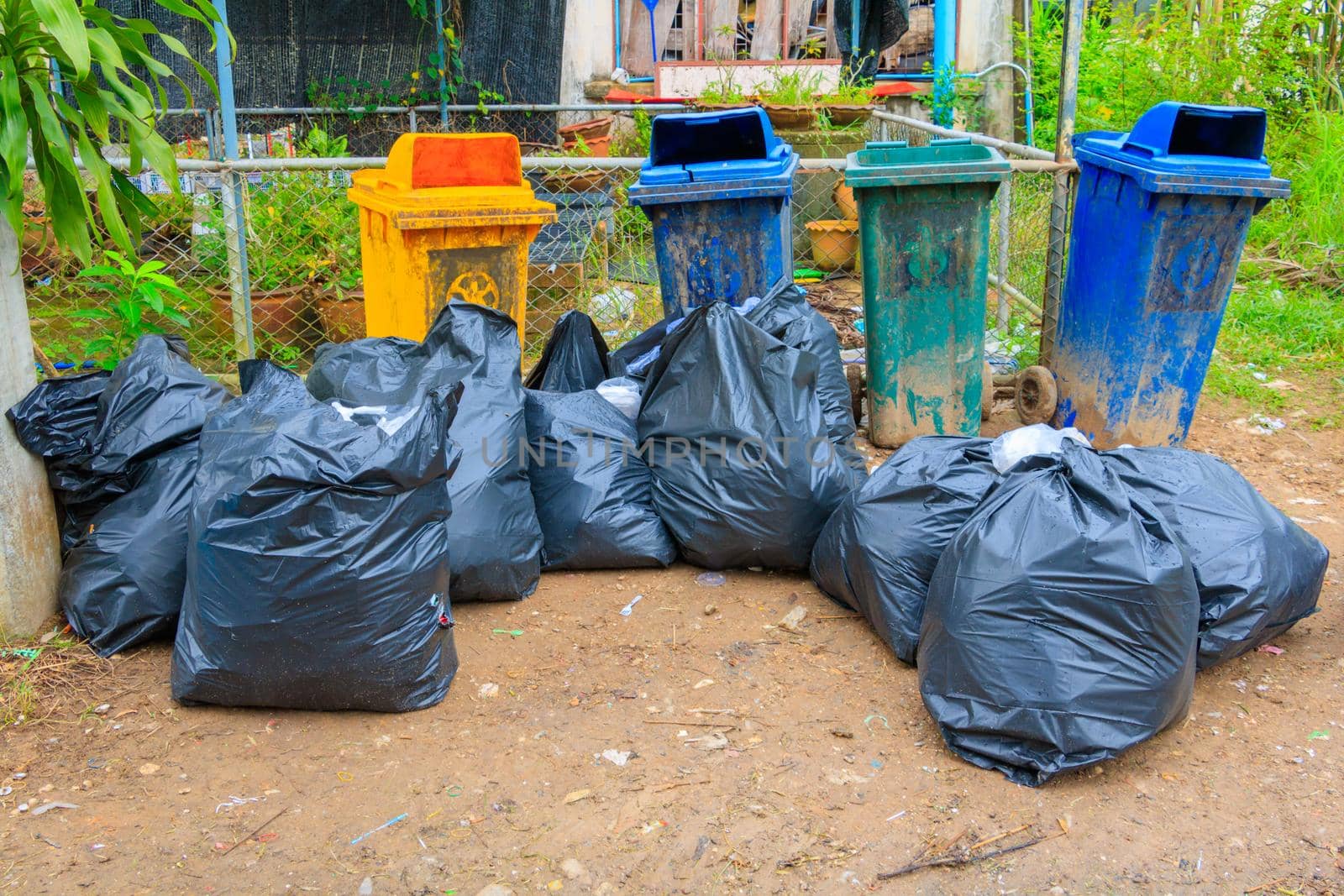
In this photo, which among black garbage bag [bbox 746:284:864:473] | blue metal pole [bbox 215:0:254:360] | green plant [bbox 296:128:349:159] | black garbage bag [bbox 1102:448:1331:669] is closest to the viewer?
black garbage bag [bbox 1102:448:1331:669]

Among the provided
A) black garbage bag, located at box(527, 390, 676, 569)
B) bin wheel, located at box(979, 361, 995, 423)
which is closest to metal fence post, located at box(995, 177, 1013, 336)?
bin wheel, located at box(979, 361, 995, 423)

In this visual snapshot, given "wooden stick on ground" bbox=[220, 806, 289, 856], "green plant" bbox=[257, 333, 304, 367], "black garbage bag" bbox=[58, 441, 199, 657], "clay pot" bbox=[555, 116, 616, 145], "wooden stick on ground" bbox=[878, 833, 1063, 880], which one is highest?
"clay pot" bbox=[555, 116, 616, 145]

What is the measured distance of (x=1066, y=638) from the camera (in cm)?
223

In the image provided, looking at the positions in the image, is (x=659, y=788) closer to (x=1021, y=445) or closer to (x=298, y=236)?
(x=1021, y=445)

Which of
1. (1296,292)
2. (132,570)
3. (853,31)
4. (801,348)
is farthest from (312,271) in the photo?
(853,31)

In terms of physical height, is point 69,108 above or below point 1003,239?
above

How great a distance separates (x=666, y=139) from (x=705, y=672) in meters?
2.10

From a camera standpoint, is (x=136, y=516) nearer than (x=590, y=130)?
Yes

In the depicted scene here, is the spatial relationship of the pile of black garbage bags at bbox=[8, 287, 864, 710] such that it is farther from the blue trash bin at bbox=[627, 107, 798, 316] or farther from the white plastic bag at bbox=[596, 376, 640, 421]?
the blue trash bin at bbox=[627, 107, 798, 316]

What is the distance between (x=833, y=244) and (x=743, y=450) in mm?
4214

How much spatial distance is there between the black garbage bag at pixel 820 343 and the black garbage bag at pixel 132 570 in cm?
175

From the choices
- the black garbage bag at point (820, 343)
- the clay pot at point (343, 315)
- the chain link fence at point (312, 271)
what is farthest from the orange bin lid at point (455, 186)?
the clay pot at point (343, 315)

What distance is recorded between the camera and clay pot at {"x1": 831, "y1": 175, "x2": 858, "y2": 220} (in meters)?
6.89

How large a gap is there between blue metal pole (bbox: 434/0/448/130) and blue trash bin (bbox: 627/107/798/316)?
5.41 meters
